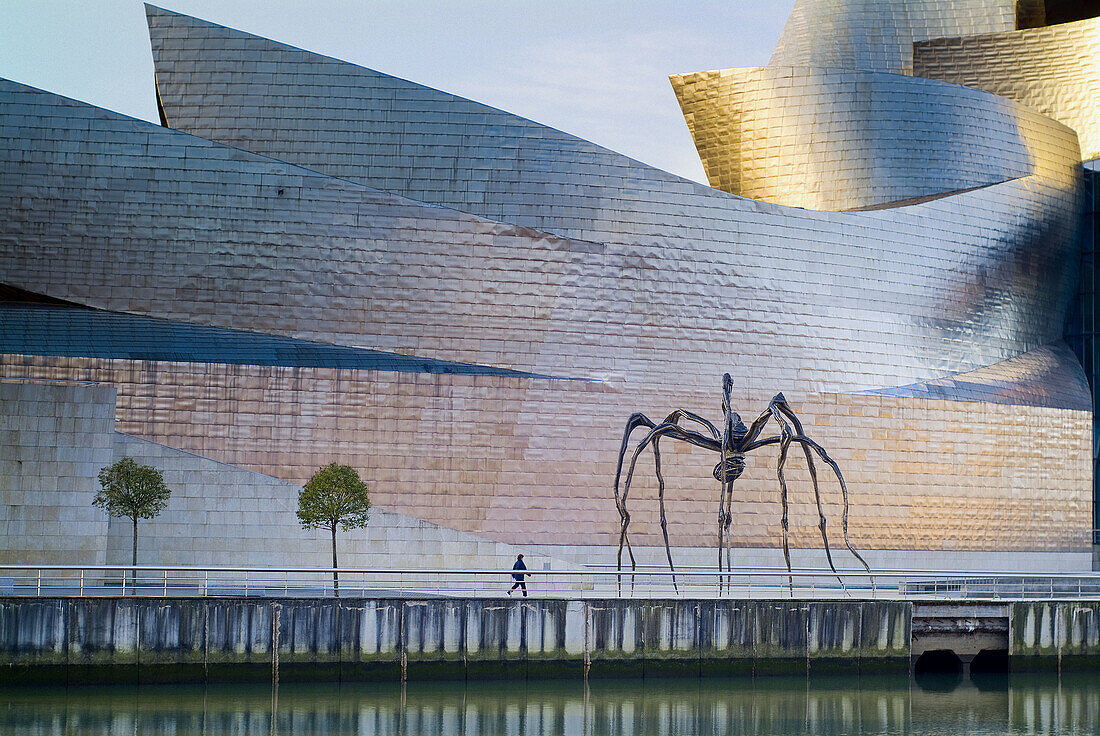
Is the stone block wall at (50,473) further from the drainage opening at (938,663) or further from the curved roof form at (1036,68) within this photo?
the curved roof form at (1036,68)

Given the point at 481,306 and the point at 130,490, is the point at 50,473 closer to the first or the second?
the point at 130,490

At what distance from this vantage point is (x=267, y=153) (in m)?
24.0

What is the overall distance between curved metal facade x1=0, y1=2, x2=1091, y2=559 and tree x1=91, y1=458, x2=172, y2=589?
1969 millimetres

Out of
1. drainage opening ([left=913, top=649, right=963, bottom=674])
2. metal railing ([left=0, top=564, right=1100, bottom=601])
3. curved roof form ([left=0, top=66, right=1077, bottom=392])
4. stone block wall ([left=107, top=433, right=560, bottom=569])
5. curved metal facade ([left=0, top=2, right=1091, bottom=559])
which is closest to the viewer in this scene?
metal railing ([left=0, top=564, right=1100, bottom=601])

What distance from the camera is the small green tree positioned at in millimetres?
19953

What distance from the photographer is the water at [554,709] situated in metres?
13.6

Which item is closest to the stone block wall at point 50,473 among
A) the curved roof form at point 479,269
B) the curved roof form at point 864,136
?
the curved roof form at point 479,269

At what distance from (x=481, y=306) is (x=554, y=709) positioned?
33.9 feet

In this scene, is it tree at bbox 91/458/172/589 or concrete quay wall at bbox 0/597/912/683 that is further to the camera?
tree at bbox 91/458/172/589

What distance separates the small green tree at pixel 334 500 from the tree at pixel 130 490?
82.3 inches

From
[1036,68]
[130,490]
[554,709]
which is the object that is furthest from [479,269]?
[1036,68]

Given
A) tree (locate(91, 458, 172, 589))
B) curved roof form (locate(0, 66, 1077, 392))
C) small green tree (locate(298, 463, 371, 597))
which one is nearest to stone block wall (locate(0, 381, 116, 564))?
tree (locate(91, 458, 172, 589))

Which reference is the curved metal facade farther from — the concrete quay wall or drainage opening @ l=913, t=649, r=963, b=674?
the concrete quay wall

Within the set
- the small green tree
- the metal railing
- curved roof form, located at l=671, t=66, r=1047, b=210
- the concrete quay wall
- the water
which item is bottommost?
the water
